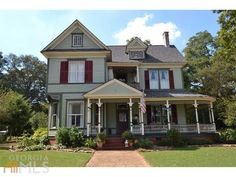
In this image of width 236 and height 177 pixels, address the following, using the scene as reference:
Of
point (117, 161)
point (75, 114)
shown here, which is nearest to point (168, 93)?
point (75, 114)

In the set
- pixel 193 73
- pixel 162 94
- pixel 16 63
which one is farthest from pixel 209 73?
pixel 16 63

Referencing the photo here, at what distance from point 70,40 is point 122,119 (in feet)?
23.6

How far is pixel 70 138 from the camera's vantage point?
15.7m

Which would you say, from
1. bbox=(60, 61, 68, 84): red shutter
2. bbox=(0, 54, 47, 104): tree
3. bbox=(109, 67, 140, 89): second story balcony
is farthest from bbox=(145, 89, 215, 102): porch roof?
bbox=(0, 54, 47, 104): tree

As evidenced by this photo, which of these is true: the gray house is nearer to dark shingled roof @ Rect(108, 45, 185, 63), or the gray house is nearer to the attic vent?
dark shingled roof @ Rect(108, 45, 185, 63)

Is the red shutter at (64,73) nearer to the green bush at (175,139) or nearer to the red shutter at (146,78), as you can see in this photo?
the red shutter at (146,78)

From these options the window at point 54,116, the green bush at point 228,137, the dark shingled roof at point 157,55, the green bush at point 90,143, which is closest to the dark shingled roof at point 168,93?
the dark shingled roof at point 157,55

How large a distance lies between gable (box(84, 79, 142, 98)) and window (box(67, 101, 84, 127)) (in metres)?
1.65

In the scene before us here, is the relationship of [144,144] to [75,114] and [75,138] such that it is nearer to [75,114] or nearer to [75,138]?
[75,138]

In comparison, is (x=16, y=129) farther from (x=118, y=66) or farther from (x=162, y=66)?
(x=162, y=66)

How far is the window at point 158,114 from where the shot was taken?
19.5 metres

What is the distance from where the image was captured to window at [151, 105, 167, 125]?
63.9ft

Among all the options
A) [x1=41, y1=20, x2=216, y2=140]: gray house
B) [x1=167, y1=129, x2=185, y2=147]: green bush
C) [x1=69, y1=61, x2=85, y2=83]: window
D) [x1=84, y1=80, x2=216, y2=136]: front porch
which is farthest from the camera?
[x1=69, y1=61, x2=85, y2=83]: window
